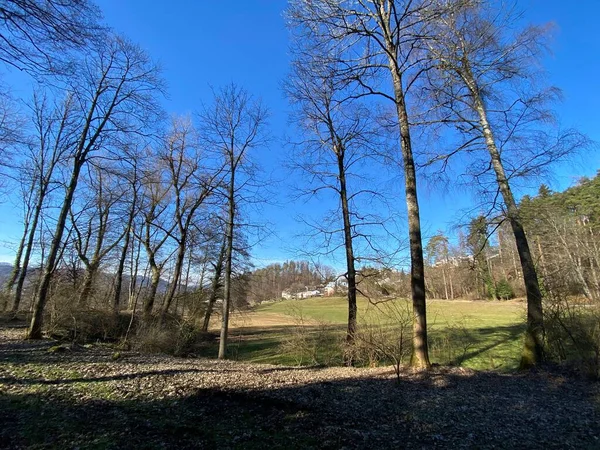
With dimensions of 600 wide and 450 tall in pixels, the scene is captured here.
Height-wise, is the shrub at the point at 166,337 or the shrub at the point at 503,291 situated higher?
the shrub at the point at 503,291

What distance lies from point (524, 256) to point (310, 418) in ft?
25.2

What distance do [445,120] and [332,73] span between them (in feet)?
12.5

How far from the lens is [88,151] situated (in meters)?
10.6

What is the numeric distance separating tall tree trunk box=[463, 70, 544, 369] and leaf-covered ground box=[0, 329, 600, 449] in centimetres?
124

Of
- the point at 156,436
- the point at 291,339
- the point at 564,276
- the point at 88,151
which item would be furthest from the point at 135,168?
the point at 564,276

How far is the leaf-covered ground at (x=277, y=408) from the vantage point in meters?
3.98

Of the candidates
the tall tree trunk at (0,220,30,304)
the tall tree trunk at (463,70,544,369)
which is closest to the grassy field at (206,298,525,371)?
the tall tree trunk at (463,70,544,369)

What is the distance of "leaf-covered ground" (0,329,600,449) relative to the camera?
3980 mm

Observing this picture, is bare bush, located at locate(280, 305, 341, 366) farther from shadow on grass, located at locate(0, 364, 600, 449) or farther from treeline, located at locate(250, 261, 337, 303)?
shadow on grass, located at locate(0, 364, 600, 449)

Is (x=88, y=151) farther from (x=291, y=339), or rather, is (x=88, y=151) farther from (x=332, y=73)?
(x=291, y=339)

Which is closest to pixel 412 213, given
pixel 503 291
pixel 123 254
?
pixel 123 254

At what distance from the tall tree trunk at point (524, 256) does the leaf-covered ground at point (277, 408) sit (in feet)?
4.08

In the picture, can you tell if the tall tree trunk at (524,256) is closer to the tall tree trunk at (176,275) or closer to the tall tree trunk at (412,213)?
the tall tree trunk at (412,213)

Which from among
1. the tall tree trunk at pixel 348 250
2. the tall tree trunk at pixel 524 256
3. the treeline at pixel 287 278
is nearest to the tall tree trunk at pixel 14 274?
the treeline at pixel 287 278
